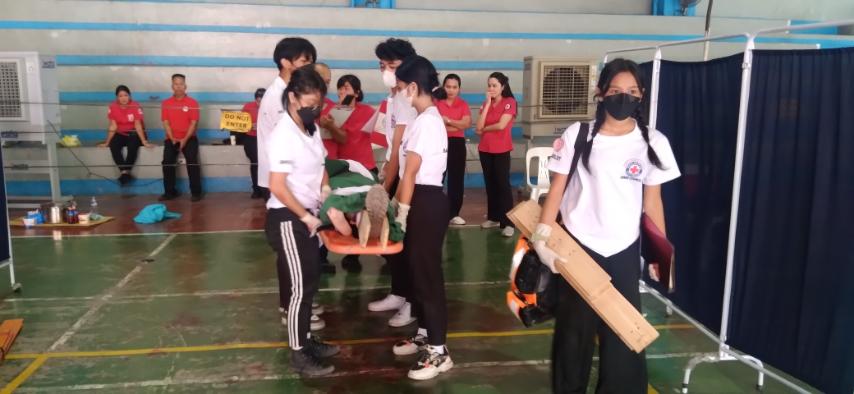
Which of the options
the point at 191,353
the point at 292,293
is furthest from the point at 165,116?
the point at 292,293

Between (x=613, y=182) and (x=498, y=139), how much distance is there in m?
4.29

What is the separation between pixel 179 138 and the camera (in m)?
9.63

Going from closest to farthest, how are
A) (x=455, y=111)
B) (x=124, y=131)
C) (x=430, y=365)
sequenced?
(x=430, y=365) < (x=455, y=111) < (x=124, y=131)

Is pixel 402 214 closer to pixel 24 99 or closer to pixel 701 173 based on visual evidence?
pixel 701 173

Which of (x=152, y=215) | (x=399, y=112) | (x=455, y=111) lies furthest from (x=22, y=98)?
(x=399, y=112)

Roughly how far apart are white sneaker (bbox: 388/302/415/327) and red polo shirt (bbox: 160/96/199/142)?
6.54 meters

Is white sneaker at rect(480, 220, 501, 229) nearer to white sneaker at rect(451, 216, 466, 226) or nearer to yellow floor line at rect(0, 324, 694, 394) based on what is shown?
white sneaker at rect(451, 216, 466, 226)

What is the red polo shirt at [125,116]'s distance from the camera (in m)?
9.52

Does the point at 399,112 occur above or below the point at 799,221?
above

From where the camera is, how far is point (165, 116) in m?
9.50

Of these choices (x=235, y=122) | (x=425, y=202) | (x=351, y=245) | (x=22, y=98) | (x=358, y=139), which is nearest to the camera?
(x=351, y=245)

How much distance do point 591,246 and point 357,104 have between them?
3.04 m

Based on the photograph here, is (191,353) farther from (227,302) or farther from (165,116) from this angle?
(165,116)

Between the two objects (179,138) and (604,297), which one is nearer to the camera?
(604,297)
